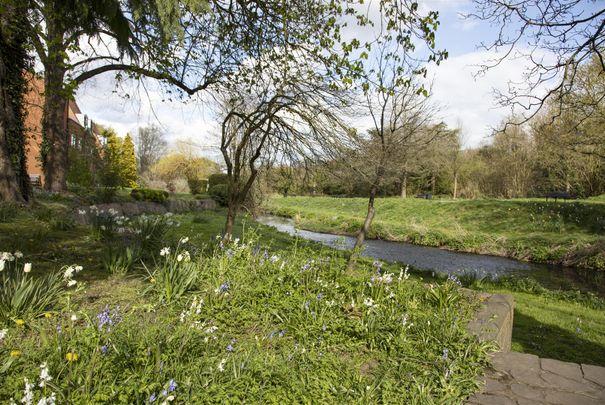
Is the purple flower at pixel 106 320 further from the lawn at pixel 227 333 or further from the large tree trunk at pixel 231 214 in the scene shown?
the large tree trunk at pixel 231 214

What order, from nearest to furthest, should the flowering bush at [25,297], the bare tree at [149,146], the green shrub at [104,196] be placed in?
1. the flowering bush at [25,297]
2. the green shrub at [104,196]
3. the bare tree at [149,146]

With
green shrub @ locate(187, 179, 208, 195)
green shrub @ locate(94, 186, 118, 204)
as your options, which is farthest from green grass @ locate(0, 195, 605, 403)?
green shrub @ locate(187, 179, 208, 195)

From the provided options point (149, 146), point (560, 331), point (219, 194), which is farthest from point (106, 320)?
point (149, 146)

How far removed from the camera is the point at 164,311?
3232 mm

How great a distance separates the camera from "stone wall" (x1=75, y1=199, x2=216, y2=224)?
30.9 ft

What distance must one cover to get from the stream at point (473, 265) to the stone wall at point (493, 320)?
563 cm

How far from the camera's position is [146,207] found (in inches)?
561

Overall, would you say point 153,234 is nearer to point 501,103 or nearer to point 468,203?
point 501,103

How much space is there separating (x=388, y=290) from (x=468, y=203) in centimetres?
2159

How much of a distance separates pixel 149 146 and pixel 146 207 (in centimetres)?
4676

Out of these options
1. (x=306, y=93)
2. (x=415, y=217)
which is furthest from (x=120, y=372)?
(x=415, y=217)

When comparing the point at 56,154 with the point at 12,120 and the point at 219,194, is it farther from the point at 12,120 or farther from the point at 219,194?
the point at 219,194

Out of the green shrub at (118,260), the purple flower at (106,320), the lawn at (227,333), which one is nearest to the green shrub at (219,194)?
the lawn at (227,333)

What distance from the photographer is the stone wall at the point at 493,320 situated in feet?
11.2
